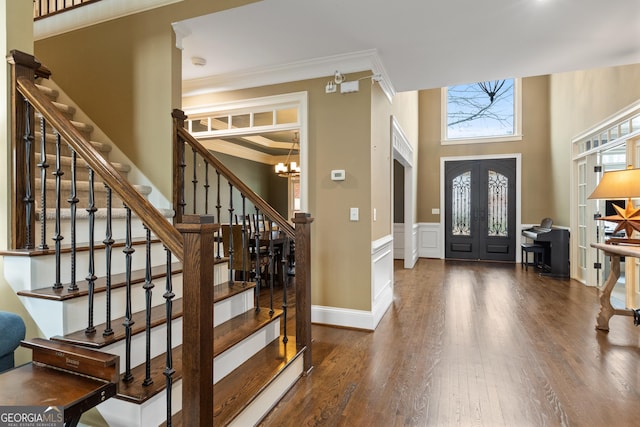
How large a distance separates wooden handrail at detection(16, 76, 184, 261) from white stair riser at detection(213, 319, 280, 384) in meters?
0.88

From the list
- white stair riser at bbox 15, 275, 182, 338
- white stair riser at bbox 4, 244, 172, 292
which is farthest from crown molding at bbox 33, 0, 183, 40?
white stair riser at bbox 15, 275, 182, 338

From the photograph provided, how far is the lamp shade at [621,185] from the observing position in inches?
114

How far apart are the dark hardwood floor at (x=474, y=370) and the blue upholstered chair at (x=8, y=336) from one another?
4.18 feet

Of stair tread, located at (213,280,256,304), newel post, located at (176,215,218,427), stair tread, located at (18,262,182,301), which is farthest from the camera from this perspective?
stair tread, located at (213,280,256,304)

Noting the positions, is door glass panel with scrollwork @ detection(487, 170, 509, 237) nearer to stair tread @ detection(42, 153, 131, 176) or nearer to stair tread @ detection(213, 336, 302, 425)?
stair tread @ detection(213, 336, 302, 425)

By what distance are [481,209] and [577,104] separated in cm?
295

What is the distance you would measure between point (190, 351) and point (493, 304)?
159 inches

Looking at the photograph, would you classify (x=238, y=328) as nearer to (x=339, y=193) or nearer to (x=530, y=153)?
(x=339, y=193)

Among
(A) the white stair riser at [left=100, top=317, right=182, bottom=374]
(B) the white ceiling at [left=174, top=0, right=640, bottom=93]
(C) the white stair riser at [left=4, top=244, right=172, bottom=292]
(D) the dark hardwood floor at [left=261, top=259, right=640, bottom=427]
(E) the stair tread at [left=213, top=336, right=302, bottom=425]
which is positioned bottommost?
(D) the dark hardwood floor at [left=261, top=259, right=640, bottom=427]

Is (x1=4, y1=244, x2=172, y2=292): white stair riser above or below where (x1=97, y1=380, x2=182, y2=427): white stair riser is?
above

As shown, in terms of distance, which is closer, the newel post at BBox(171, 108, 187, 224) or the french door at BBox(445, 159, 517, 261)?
the newel post at BBox(171, 108, 187, 224)

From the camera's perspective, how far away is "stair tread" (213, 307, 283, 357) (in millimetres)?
1983

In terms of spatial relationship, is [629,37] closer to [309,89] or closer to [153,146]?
[309,89]
